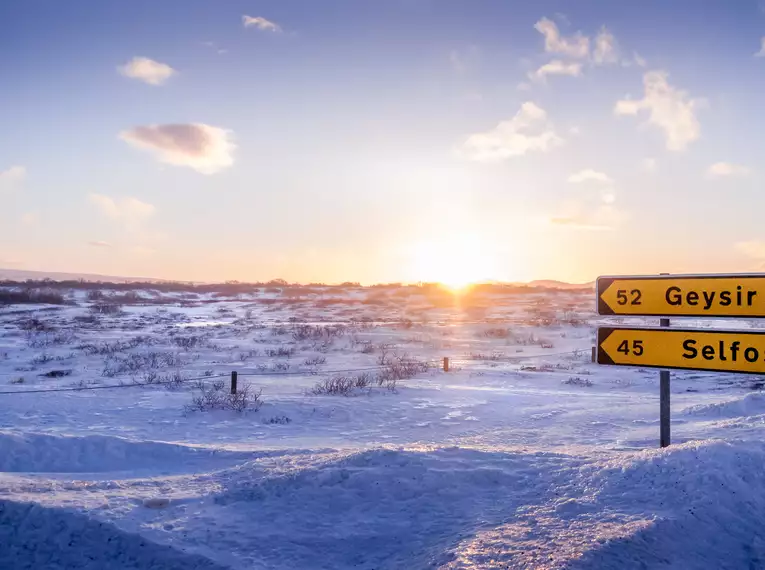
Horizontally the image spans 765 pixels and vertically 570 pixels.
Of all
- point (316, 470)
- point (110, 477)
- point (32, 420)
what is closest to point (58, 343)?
point (32, 420)

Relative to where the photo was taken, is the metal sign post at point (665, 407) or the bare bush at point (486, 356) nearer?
the metal sign post at point (665, 407)

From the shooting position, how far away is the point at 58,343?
81.1 ft

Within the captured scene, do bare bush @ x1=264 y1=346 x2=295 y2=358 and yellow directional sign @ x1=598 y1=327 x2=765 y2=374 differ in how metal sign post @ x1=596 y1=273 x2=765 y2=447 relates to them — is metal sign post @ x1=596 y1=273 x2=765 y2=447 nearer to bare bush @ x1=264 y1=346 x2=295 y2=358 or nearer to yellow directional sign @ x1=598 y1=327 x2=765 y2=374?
yellow directional sign @ x1=598 y1=327 x2=765 y2=374

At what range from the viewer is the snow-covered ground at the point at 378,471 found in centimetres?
446

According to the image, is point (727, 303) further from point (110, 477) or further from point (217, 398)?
point (217, 398)

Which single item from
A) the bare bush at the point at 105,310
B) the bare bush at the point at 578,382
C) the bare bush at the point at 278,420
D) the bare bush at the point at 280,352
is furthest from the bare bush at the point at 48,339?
the bare bush at the point at 578,382

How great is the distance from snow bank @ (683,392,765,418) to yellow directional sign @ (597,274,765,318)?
5313 mm

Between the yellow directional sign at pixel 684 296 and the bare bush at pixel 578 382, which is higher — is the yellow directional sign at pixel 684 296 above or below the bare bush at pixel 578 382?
above

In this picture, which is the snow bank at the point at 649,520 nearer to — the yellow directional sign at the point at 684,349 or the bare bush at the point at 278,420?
the yellow directional sign at the point at 684,349

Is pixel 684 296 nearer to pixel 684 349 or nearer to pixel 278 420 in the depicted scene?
pixel 684 349

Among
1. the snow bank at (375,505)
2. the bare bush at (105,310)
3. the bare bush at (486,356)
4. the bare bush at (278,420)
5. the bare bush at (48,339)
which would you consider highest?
the bare bush at (105,310)

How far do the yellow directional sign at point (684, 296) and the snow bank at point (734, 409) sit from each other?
5313mm

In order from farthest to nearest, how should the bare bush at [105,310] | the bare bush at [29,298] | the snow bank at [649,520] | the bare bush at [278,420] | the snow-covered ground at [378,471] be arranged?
the bare bush at [29,298] → the bare bush at [105,310] → the bare bush at [278,420] → the snow-covered ground at [378,471] → the snow bank at [649,520]

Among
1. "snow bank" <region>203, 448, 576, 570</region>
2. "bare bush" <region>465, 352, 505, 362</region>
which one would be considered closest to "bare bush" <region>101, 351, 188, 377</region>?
"bare bush" <region>465, 352, 505, 362</region>
